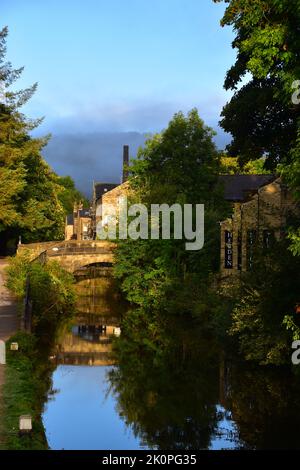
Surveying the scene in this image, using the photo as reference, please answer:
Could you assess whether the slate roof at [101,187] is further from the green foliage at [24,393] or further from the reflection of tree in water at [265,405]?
the reflection of tree in water at [265,405]

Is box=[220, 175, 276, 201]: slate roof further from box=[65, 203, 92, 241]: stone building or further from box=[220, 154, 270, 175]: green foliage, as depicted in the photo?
box=[65, 203, 92, 241]: stone building

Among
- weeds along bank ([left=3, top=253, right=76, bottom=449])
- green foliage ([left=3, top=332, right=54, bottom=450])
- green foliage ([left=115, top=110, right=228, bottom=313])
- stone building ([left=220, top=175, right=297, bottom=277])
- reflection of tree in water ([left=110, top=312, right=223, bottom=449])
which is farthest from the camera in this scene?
green foliage ([left=115, top=110, right=228, bottom=313])

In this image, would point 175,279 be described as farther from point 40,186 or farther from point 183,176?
point 40,186

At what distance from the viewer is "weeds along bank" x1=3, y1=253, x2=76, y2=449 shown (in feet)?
50.9

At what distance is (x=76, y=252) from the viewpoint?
160 feet

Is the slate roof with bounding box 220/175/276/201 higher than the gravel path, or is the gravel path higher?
the slate roof with bounding box 220/175/276/201

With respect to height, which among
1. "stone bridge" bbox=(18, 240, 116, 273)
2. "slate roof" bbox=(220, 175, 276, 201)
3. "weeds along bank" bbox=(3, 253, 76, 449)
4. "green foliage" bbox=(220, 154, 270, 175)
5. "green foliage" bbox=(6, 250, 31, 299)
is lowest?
"weeds along bank" bbox=(3, 253, 76, 449)

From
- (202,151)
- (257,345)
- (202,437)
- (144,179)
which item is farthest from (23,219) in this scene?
(202,437)

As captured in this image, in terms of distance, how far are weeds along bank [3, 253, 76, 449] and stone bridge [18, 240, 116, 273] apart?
5.11 metres

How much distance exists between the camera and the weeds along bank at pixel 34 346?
1552 cm

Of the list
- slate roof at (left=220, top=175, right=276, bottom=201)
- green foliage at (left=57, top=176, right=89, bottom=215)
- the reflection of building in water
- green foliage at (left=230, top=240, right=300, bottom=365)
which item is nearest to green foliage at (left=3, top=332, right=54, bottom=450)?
the reflection of building in water

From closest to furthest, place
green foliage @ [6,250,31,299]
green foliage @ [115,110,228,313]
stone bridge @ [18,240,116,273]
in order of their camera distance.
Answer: green foliage @ [6,250,31,299] → green foliage @ [115,110,228,313] → stone bridge @ [18,240,116,273]

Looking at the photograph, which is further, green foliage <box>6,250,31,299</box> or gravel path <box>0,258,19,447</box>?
green foliage <box>6,250,31,299</box>

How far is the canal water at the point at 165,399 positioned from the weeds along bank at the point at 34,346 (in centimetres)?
62
